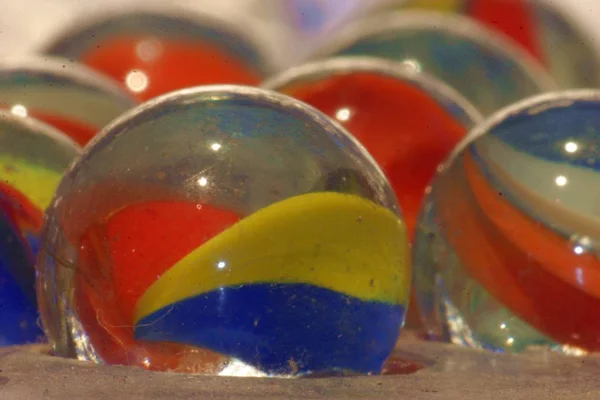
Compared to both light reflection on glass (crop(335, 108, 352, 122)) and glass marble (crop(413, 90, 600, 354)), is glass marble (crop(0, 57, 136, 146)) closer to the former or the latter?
light reflection on glass (crop(335, 108, 352, 122))

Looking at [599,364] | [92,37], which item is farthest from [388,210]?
[92,37]

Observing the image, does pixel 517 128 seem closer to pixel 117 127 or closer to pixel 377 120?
pixel 377 120

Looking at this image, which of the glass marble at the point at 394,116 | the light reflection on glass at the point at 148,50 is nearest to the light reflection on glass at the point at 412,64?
the glass marble at the point at 394,116

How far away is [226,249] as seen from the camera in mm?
1699

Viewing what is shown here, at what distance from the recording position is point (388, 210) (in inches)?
73.5

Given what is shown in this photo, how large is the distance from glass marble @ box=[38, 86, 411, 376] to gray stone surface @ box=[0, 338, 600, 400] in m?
0.07

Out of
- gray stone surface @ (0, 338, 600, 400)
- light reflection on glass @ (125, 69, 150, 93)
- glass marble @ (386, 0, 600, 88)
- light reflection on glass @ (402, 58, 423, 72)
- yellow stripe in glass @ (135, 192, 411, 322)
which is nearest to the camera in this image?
gray stone surface @ (0, 338, 600, 400)

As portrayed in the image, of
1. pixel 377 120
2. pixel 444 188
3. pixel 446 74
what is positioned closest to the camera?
pixel 444 188

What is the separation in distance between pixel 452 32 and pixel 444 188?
1143mm

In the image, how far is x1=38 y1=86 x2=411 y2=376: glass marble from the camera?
5.57 feet

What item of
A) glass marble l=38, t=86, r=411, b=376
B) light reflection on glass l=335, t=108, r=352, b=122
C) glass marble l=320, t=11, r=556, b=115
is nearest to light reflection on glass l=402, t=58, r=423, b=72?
glass marble l=320, t=11, r=556, b=115

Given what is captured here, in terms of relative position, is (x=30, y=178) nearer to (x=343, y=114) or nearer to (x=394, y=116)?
(x=343, y=114)

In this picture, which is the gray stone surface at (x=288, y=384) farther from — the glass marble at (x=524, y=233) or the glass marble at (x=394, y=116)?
the glass marble at (x=394, y=116)

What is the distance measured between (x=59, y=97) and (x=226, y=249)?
117 cm
